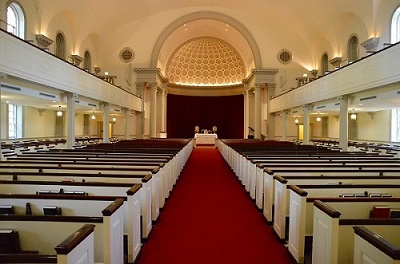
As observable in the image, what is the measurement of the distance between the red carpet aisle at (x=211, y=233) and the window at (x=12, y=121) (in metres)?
14.0

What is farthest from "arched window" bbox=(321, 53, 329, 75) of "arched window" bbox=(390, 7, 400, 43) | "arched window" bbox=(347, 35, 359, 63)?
"arched window" bbox=(390, 7, 400, 43)

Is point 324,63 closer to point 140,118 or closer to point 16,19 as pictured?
point 140,118

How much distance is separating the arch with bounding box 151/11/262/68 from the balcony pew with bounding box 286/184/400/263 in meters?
24.0

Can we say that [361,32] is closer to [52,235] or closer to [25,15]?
[25,15]

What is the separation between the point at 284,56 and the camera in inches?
1124

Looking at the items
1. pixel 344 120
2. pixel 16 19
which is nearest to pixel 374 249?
pixel 344 120

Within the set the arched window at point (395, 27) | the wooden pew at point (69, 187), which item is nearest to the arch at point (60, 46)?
the wooden pew at point (69, 187)

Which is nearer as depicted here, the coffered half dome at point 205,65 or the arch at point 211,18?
the arch at point 211,18

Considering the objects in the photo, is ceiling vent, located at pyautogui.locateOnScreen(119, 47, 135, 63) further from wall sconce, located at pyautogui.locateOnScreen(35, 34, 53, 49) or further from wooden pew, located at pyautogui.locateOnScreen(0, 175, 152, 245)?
wooden pew, located at pyautogui.locateOnScreen(0, 175, 152, 245)

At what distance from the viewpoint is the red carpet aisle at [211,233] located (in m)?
4.83

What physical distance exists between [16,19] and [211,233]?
52.8 ft

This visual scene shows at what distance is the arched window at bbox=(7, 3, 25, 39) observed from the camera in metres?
15.8

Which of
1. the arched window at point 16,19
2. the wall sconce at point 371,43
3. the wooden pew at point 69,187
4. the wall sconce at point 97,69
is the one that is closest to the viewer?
the wooden pew at point 69,187

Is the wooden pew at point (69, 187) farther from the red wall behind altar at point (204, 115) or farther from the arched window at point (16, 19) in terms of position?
the red wall behind altar at point (204, 115)
